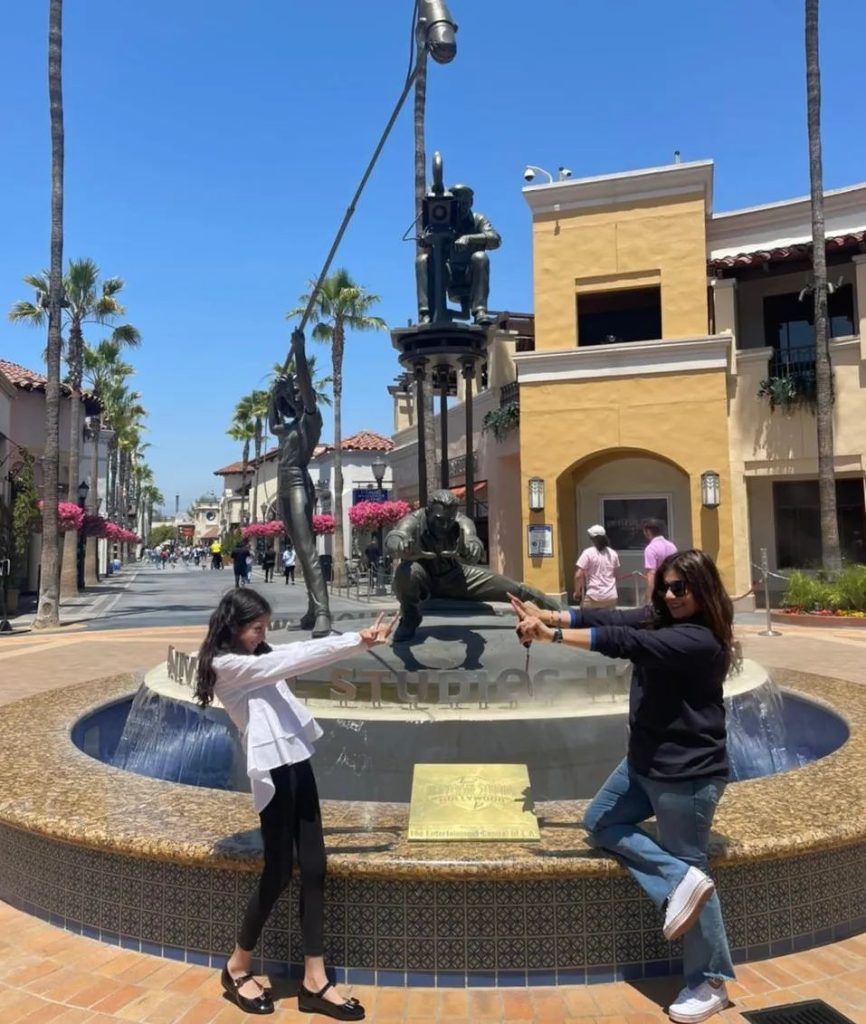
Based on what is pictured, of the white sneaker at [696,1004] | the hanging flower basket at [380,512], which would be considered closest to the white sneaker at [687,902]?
the white sneaker at [696,1004]

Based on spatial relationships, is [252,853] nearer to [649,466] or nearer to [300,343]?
[300,343]

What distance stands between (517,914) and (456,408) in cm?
2538

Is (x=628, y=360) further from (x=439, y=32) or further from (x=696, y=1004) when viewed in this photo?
(x=696, y=1004)

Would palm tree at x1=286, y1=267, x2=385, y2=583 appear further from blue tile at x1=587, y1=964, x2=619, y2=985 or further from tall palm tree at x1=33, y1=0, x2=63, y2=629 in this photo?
blue tile at x1=587, y1=964, x2=619, y2=985

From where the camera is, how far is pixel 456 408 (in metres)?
28.1

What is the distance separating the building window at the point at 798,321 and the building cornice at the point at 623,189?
125 inches

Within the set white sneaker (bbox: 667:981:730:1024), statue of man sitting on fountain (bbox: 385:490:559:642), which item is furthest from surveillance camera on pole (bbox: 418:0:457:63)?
white sneaker (bbox: 667:981:730:1024)

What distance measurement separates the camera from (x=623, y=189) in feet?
67.7

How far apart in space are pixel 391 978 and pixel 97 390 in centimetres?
4378

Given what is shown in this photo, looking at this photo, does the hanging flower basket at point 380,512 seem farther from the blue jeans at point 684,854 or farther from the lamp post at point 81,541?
the blue jeans at point 684,854

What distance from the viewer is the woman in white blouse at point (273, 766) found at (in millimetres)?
3053

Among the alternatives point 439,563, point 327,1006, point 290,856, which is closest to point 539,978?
point 327,1006

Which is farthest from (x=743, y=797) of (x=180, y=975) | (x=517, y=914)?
(x=180, y=975)

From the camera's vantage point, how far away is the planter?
16562 mm
